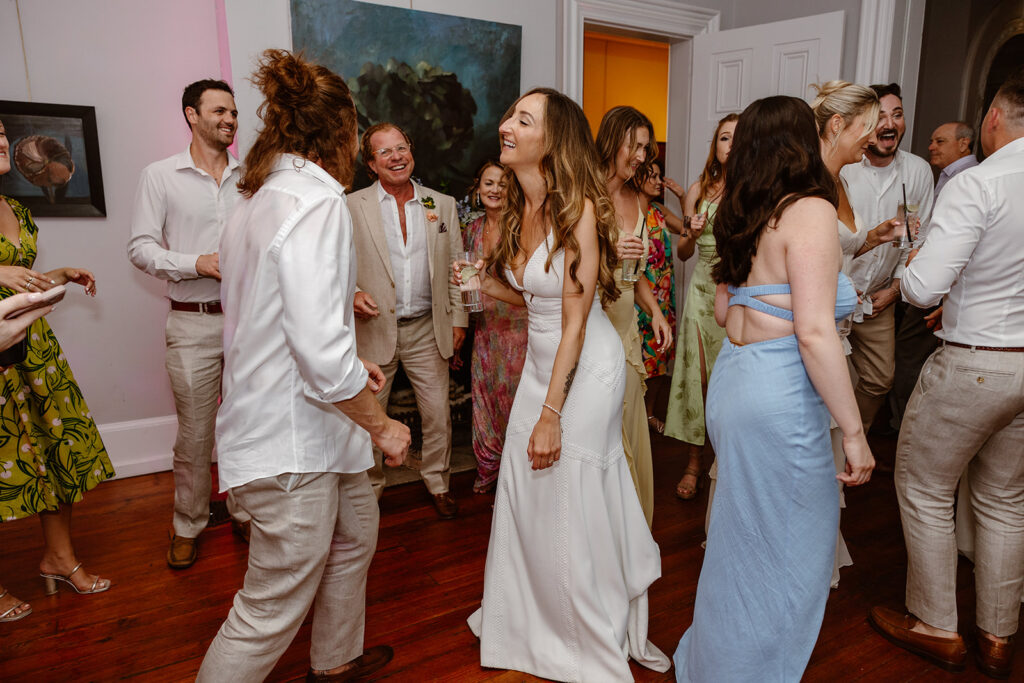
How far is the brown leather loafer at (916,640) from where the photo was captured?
2229 millimetres

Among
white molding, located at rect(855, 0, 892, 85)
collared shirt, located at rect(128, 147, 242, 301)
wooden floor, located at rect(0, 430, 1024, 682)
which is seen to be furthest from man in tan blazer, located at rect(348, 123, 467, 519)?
white molding, located at rect(855, 0, 892, 85)

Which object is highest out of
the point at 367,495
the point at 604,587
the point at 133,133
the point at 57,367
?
the point at 133,133

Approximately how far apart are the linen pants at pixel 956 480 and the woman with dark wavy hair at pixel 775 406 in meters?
0.58

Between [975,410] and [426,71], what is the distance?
11.0 feet

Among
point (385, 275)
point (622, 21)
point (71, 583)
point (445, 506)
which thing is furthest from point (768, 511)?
point (622, 21)

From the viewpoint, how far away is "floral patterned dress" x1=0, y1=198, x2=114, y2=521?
2.42 m

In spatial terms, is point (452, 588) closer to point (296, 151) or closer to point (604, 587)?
point (604, 587)

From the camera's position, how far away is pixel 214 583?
274 centimetres

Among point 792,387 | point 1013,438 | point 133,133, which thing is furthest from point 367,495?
point 133,133

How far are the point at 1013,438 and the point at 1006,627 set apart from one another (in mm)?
637

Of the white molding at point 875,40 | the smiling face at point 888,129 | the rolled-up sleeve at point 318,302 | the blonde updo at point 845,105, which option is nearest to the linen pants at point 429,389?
the rolled-up sleeve at point 318,302

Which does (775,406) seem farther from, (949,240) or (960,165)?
(960,165)

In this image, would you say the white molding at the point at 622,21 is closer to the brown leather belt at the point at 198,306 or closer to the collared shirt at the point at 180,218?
the collared shirt at the point at 180,218

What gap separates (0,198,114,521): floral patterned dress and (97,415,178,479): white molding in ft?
3.69
